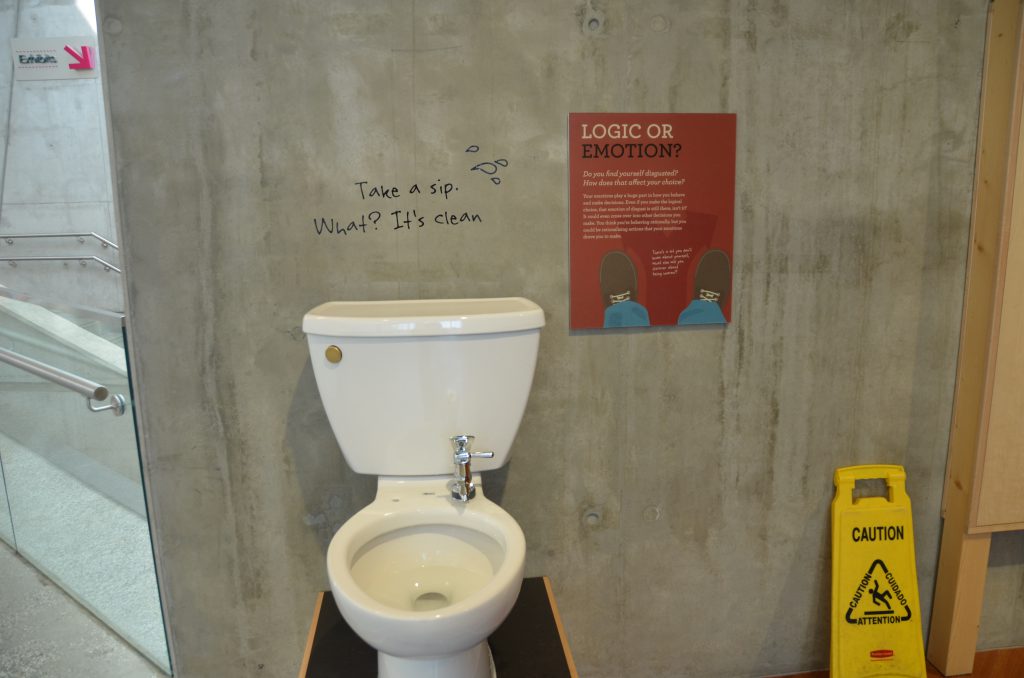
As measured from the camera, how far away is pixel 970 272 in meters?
1.60

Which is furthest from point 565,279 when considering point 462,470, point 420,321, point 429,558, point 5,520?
point 5,520

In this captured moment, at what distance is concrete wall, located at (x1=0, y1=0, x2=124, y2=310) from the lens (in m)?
3.36

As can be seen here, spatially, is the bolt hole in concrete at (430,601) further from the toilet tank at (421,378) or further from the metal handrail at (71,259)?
the metal handrail at (71,259)

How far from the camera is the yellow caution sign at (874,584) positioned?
164 centimetres

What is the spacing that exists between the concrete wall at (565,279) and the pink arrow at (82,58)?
2596 mm

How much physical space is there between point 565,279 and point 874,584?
1178 mm

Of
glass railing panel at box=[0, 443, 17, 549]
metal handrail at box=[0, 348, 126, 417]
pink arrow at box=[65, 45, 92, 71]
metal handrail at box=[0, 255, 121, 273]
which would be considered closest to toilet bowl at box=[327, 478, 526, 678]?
metal handrail at box=[0, 348, 126, 417]

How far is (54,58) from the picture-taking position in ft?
11.1

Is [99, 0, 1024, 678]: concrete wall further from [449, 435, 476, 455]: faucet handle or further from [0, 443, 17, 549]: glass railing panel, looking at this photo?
[0, 443, 17, 549]: glass railing panel

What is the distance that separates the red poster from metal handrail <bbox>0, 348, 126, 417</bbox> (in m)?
1.08

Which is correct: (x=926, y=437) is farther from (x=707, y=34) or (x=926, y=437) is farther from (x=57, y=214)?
(x=57, y=214)

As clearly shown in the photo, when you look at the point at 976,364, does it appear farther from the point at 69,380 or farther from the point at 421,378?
the point at 69,380

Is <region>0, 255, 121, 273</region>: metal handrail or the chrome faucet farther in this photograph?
<region>0, 255, 121, 273</region>: metal handrail

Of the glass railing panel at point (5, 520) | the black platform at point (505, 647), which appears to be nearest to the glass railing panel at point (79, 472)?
the glass railing panel at point (5, 520)
